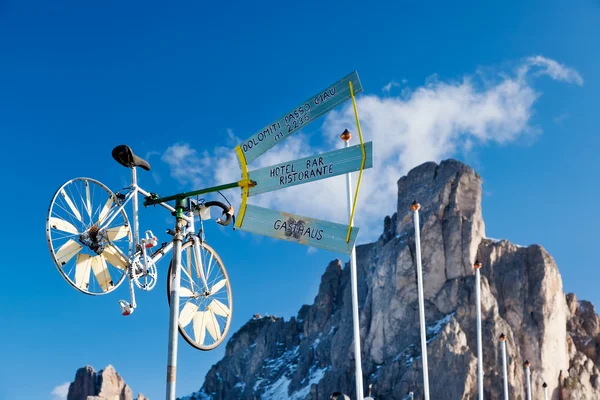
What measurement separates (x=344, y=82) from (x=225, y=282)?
3.31 meters

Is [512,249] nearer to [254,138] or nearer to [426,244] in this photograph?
[426,244]

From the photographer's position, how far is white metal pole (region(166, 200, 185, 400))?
8.05 meters

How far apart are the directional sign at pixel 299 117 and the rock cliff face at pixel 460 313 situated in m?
130

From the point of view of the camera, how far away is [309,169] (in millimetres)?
7965

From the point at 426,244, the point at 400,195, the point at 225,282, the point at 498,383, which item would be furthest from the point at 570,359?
the point at 225,282

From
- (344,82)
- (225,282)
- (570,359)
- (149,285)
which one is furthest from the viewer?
(570,359)

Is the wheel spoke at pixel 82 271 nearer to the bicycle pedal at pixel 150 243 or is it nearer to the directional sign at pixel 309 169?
the bicycle pedal at pixel 150 243

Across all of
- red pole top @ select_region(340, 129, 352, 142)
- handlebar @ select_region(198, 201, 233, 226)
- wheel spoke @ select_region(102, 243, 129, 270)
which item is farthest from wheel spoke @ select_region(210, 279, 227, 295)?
red pole top @ select_region(340, 129, 352, 142)

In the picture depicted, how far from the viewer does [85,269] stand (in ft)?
27.6

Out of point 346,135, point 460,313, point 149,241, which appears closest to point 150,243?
point 149,241

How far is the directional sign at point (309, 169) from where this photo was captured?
7.59m

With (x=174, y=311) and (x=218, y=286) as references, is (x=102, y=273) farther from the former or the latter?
(x=218, y=286)

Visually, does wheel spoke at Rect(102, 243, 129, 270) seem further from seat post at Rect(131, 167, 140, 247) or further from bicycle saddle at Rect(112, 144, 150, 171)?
bicycle saddle at Rect(112, 144, 150, 171)

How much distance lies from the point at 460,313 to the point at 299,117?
141 meters
